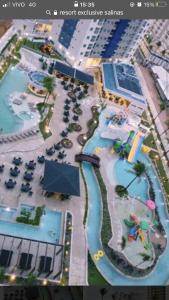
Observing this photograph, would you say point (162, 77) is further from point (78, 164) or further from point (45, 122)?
point (78, 164)

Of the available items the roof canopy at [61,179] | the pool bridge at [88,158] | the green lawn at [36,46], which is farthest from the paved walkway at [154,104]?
the green lawn at [36,46]

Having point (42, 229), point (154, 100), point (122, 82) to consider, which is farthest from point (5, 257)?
point (154, 100)

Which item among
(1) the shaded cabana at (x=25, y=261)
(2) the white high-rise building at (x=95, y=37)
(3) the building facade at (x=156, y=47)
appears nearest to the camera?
(1) the shaded cabana at (x=25, y=261)

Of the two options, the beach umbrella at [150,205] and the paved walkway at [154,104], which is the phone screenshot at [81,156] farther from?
the paved walkway at [154,104]

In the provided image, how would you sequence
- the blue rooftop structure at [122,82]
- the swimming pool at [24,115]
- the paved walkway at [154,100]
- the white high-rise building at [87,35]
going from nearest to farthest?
the swimming pool at [24,115] → the white high-rise building at [87,35] → the blue rooftop structure at [122,82] → the paved walkway at [154,100]

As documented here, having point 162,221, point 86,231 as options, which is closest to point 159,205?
point 162,221

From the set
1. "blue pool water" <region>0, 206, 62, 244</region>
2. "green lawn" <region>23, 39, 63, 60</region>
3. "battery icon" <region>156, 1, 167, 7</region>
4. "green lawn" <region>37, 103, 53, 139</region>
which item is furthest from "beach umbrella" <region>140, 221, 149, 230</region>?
"green lawn" <region>23, 39, 63, 60</region>

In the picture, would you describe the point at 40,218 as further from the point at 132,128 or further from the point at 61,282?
the point at 132,128
